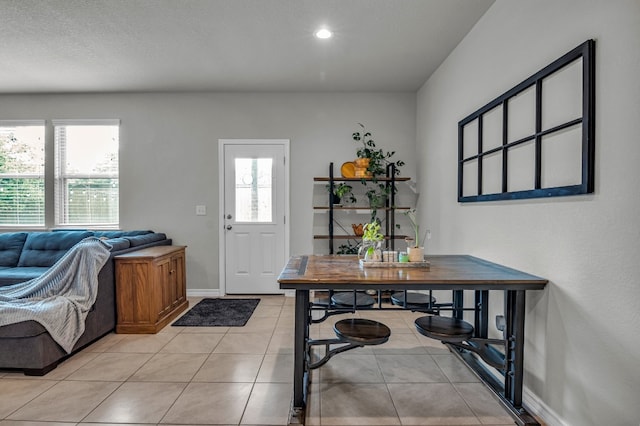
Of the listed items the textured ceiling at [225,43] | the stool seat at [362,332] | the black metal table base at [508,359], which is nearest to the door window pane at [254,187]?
the textured ceiling at [225,43]

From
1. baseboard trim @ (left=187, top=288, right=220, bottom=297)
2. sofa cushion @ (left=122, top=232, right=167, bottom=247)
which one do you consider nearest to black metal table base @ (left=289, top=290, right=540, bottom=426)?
sofa cushion @ (left=122, top=232, right=167, bottom=247)

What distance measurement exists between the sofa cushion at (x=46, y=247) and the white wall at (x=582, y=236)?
13.3 feet

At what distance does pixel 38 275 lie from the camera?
316 centimetres

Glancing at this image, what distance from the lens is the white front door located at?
4.52m

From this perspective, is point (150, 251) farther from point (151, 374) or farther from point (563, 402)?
point (563, 402)

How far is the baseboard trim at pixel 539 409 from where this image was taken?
1.82 m

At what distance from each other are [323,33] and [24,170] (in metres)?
4.26

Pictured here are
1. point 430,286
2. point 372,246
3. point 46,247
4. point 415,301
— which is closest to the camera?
point 430,286

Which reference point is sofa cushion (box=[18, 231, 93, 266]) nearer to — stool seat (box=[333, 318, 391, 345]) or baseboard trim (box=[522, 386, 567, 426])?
stool seat (box=[333, 318, 391, 345])

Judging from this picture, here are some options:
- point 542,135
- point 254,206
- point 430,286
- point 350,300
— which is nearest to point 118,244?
point 254,206

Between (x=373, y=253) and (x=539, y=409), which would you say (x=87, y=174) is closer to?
(x=373, y=253)

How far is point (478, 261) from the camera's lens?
98.2 inches

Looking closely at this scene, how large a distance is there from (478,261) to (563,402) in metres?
0.96

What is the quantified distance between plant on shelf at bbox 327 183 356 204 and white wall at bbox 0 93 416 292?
0.87 feet
